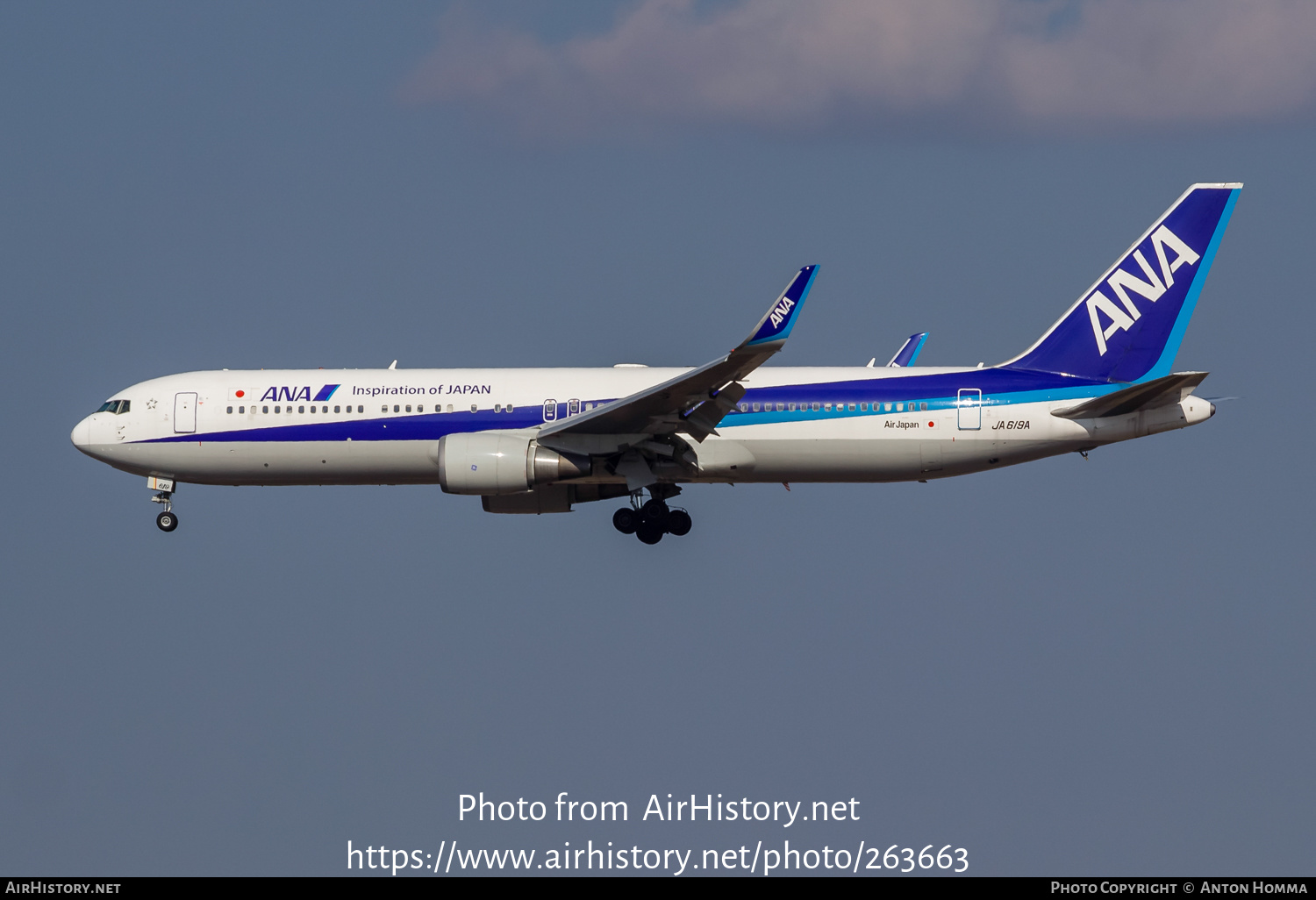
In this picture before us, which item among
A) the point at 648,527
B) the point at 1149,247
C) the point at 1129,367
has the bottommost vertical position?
the point at 648,527

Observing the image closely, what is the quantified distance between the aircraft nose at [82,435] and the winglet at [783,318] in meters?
16.3

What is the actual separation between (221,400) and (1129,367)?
65.1 ft

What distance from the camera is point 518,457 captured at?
35.5 metres

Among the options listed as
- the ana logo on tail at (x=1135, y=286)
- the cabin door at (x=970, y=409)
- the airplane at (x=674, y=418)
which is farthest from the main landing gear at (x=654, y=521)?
the ana logo on tail at (x=1135, y=286)

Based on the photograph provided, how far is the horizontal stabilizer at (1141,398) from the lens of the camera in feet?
112

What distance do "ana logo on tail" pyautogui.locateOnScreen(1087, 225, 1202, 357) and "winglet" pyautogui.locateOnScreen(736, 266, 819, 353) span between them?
27.5ft

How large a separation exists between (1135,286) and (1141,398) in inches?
146

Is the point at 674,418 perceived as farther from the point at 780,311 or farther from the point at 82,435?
the point at 82,435

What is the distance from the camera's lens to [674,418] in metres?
35.6

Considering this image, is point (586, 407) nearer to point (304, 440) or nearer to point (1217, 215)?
point (304, 440)

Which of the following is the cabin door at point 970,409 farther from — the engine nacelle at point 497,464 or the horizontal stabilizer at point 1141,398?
the engine nacelle at point 497,464

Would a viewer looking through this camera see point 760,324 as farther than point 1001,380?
No

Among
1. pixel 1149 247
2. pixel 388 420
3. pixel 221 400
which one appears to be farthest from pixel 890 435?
pixel 221 400

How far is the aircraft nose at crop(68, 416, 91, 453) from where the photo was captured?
39.8 m
